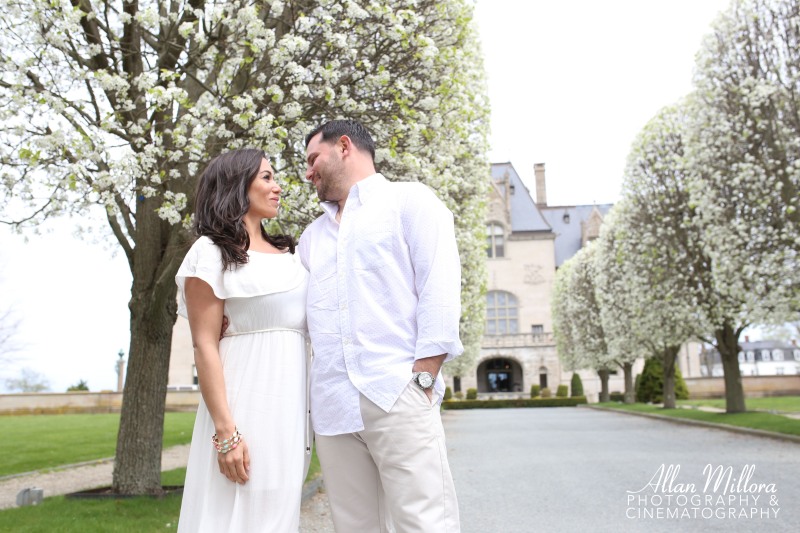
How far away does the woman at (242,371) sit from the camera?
9.90ft

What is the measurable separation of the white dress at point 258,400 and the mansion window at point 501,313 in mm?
62202

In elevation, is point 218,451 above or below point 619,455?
above

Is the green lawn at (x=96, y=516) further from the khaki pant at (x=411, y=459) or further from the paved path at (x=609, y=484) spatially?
the khaki pant at (x=411, y=459)

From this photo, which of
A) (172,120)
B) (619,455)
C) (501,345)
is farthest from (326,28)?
(501,345)

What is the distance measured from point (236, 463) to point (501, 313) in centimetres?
6292

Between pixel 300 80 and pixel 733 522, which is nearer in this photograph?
pixel 733 522

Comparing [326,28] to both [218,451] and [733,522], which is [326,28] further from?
[733,522]

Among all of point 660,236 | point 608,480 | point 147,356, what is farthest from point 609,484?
point 660,236

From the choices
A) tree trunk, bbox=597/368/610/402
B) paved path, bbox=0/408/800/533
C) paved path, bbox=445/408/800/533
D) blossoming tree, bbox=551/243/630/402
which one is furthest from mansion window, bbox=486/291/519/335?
paved path, bbox=0/408/800/533

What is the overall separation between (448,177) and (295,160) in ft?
8.02

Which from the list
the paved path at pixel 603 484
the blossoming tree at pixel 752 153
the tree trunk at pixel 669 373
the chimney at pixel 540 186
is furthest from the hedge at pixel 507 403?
the blossoming tree at pixel 752 153

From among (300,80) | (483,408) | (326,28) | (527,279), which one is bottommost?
(483,408)

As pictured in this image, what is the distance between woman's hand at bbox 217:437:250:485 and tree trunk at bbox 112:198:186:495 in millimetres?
5801

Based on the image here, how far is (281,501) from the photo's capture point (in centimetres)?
303
